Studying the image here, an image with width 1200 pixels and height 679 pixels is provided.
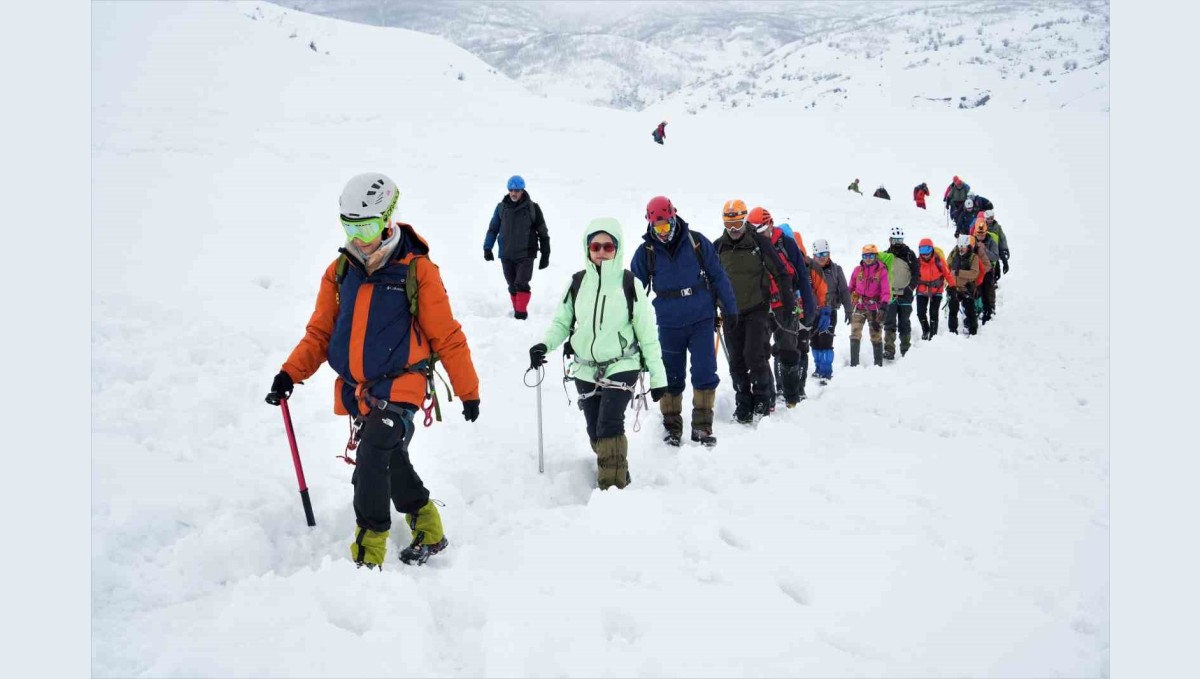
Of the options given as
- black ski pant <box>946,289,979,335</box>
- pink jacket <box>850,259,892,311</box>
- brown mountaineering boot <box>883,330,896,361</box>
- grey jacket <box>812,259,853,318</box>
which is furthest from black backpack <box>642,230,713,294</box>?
black ski pant <box>946,289,979,335</box>

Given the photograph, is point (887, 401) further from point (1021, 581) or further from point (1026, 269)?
point (1026, 269)

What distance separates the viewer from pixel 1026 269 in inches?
797

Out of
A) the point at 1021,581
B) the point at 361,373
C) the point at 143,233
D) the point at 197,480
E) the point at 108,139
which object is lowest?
the point at 1021,581

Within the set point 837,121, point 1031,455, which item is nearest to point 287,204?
point 1031,455

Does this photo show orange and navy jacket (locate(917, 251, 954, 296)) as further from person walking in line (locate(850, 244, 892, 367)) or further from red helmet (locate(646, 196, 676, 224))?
red helmet (locate(646, 196, 676, 224))

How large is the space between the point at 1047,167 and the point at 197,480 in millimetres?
34532

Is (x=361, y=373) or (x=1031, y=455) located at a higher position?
(x=361, y=373)

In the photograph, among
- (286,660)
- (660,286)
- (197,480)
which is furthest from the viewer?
(660,286)

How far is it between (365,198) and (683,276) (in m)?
3.32

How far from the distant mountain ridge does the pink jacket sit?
3012 cm

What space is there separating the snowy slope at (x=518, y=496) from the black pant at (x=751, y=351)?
1.61 ft

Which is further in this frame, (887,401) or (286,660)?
(887,401)

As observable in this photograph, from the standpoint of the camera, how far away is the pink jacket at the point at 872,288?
37.9 ft

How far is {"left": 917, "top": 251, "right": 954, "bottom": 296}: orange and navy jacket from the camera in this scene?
41.7 feet
